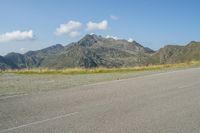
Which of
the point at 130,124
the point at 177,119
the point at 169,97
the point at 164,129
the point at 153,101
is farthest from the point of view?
the point at 169,97

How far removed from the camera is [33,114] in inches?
373

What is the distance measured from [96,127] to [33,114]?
2684mm

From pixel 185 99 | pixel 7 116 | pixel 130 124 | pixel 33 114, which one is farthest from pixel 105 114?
pixel 185 99

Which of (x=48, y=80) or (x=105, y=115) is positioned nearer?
(x=105, y=115)

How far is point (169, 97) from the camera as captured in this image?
12125 mm

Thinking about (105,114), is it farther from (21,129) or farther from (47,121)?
(21,129)

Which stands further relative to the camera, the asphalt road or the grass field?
the grass field

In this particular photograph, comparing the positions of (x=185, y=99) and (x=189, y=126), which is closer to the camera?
(x=189, y=126)

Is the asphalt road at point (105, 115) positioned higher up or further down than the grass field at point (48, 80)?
further down

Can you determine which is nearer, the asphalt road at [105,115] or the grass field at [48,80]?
the asphalt road at [105,115]

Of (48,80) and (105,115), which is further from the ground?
(48,80)

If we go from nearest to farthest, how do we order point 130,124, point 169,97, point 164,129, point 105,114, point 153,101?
point 164,129, point 130,124, point 105,114, point 153,101, point 169,97

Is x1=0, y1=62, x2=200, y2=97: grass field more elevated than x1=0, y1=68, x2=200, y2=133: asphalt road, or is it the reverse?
x1=0, y1=62, x2=200, y2=97: grass field

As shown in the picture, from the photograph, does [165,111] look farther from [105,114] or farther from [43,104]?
[43,104]
